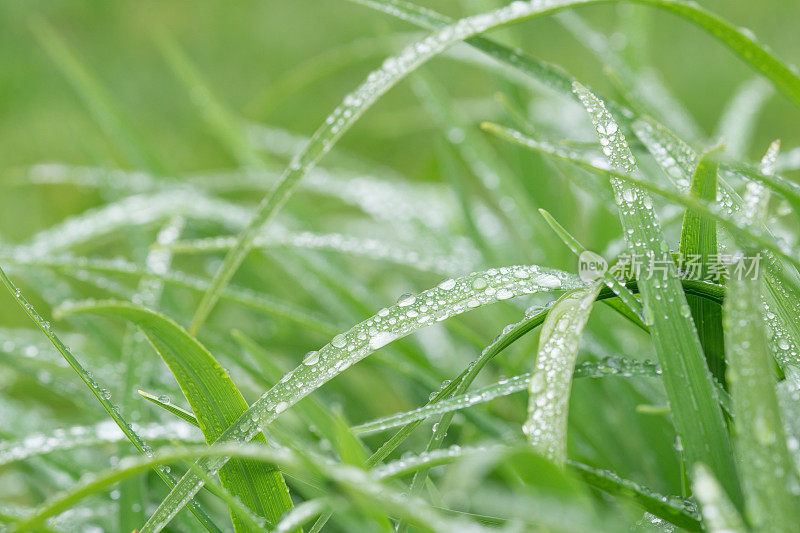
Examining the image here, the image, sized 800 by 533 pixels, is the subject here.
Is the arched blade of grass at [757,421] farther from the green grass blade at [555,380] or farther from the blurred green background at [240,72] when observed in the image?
the blurred green background at [240,72]

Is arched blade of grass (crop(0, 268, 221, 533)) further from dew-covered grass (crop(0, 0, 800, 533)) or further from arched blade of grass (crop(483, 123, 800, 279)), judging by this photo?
arched blade of grass (crop(483, 123, 800, 279))

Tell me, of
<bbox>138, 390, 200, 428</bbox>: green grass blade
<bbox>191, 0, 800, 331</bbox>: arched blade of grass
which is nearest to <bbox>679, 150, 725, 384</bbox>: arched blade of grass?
<bbox>191, 0, 800, 331</bbox>: arched blade of grass

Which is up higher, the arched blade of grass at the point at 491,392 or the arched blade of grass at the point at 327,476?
the arched blade of grass at the point at 491,392

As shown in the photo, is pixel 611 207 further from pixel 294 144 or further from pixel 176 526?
pixel 294 144

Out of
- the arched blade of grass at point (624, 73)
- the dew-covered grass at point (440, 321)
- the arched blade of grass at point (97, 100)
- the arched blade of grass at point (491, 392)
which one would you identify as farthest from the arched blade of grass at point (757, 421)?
the arched blade of grass at point (97, 100)

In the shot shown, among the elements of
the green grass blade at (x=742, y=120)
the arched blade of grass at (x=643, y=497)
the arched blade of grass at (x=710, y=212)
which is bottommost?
the arched blade of grass at (x=643, y=497)

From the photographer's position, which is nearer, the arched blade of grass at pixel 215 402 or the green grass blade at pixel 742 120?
the arched blade of grass at pixel 215 402

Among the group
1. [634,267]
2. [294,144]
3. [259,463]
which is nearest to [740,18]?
[294,144]
